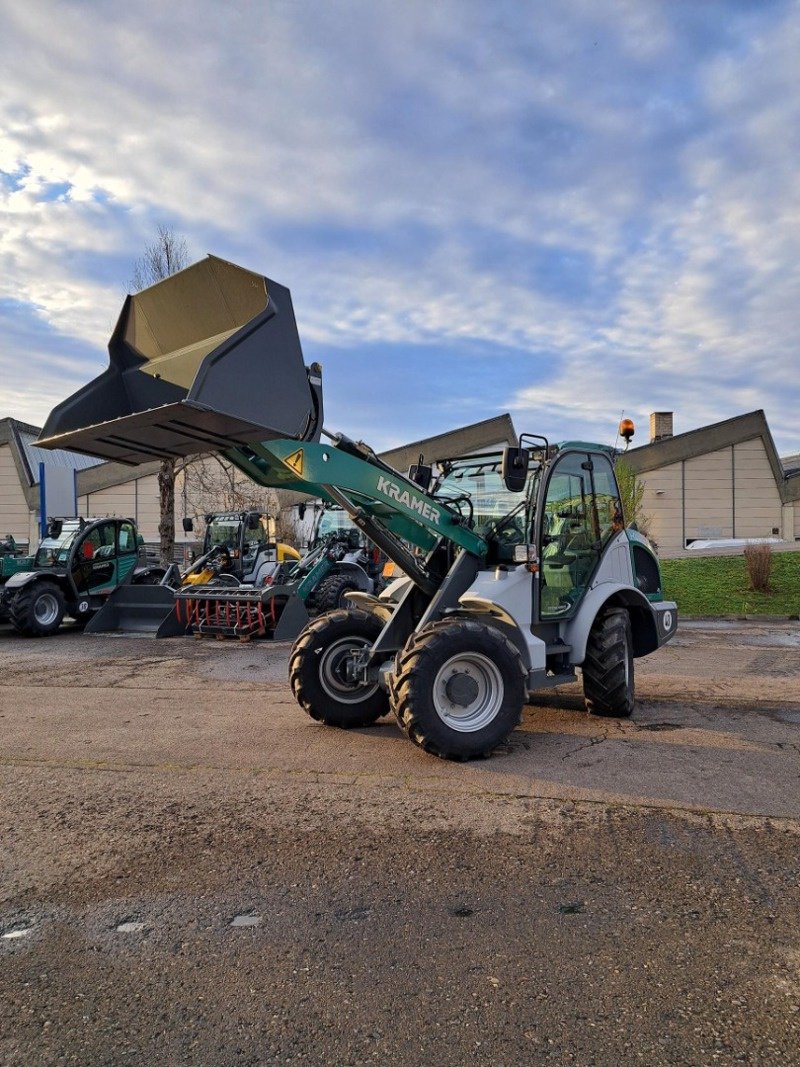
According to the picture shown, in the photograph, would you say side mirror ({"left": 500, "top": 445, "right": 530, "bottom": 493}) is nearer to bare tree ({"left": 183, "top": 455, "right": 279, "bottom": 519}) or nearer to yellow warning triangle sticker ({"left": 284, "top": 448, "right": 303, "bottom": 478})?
yellow warning triangle sticker ({"left": 284, "top": 448, "right": 303, "bottom": 478})

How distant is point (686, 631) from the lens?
14.9m

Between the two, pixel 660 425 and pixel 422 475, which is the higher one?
pixel 660 425

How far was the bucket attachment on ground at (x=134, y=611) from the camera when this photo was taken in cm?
1506

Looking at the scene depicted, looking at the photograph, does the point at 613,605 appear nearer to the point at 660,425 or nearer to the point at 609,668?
the point at 609,668

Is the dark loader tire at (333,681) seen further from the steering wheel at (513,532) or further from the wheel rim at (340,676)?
the steering wheel at (513,532)

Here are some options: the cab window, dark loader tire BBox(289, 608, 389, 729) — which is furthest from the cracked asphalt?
the cab window

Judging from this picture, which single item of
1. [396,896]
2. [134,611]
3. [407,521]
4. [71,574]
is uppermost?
[407,521]

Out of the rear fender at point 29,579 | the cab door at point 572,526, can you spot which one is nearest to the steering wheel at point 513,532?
the cab door at point 572,526

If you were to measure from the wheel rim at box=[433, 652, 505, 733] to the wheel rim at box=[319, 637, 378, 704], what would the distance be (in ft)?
3.58

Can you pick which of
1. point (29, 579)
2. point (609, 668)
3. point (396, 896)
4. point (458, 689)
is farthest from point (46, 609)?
point (396, 896)

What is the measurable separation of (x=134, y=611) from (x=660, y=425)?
25460mm

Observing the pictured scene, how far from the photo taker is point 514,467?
6395 mm

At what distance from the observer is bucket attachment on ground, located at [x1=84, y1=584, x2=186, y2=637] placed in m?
15.1

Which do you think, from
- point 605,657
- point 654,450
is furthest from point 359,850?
point 654,450
